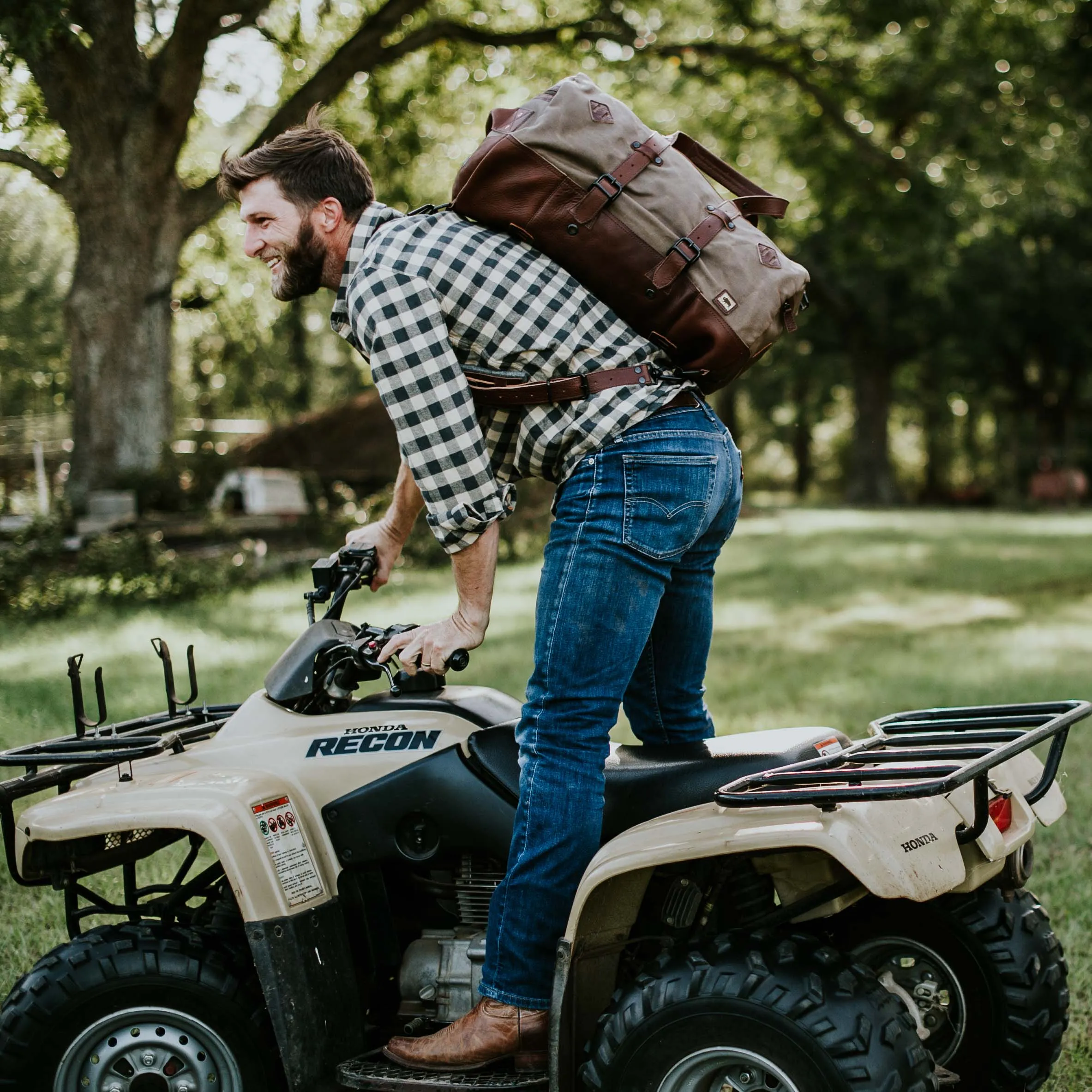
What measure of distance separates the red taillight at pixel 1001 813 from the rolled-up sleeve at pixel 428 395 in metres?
1.20

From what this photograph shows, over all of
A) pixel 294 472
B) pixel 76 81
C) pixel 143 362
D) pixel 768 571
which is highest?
pixel 76 81

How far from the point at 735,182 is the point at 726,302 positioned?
1.76ft

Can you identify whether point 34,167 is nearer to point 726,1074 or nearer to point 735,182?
point 735,182

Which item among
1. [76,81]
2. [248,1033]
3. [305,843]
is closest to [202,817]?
[305,843]

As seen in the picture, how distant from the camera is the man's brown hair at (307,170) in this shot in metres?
2.87

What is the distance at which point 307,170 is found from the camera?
9.43 feet

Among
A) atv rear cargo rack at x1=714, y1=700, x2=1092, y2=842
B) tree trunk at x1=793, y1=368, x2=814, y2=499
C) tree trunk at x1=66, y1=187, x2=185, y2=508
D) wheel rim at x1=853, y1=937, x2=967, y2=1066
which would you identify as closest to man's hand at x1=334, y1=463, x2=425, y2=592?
atv rear cargo rack at x1=714, y1=700, x2=1092, y2=842

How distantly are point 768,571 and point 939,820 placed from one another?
14001mm

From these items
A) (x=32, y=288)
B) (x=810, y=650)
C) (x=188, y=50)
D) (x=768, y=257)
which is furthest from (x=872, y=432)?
(x=768, y=257)

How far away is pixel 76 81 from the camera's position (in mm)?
14852

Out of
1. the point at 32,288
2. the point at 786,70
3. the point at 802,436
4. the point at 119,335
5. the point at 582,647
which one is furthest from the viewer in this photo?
the point at 802,436

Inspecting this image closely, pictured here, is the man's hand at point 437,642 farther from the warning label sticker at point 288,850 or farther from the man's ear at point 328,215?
the man's ear at point 328,215

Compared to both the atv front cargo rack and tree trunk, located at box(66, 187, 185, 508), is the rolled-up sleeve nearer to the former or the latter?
the atv front cargo rack

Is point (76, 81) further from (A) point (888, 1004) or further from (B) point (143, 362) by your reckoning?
(A) point (888, 1004)
